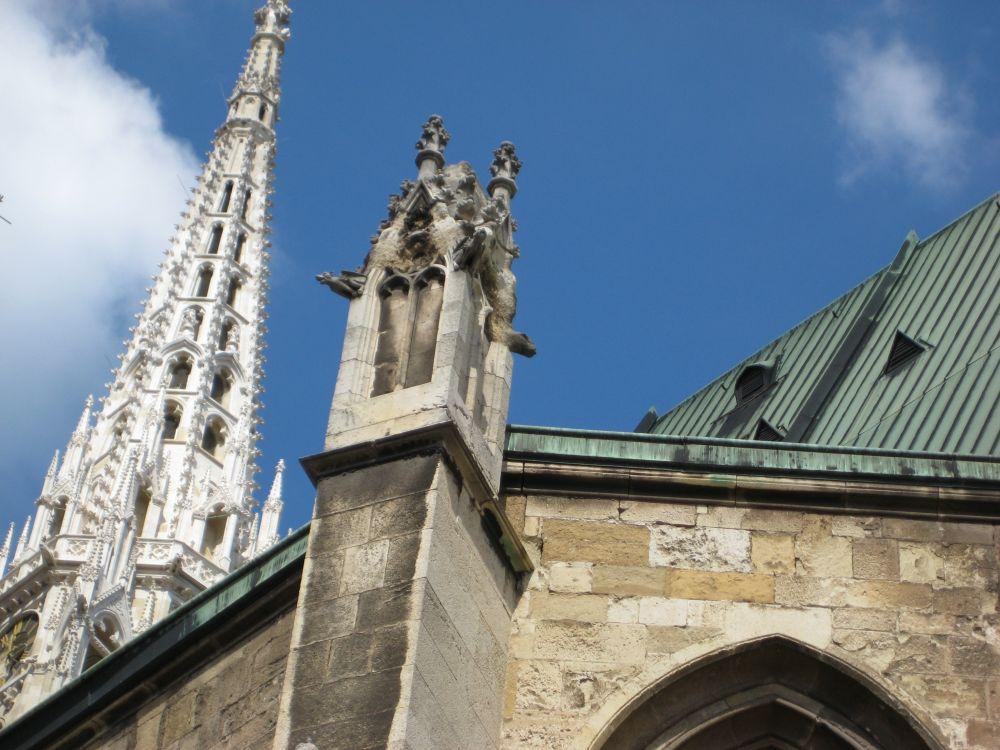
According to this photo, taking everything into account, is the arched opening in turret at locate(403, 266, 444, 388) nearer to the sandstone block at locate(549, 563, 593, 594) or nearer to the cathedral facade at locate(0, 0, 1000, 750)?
the cathedral facade at locate(0, 0, 1000, 750)

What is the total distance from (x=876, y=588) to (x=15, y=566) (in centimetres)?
5211

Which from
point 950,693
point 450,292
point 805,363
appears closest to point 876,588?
point 950,693

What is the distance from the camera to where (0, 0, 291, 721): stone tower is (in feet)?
179

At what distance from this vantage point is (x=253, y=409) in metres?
62.8

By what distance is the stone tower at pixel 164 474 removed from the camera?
54.7 m

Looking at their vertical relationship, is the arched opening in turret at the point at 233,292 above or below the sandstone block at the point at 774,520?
above

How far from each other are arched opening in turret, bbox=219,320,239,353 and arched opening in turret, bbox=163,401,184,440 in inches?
130

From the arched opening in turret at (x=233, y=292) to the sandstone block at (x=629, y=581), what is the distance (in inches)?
2256

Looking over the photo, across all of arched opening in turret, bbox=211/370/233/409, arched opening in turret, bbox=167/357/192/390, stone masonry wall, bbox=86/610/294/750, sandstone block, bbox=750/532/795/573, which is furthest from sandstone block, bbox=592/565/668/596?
arched opening in turret, bbox=167/357/192/390

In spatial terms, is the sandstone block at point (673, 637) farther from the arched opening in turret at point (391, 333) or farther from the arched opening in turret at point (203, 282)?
the arched opening in turret at point (203, 282)

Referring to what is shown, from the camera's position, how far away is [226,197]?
70500mm

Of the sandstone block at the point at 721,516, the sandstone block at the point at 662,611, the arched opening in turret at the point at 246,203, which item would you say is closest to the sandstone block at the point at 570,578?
the sandstone block at the point at 662,611

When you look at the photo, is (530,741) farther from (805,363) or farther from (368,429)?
(805,363)

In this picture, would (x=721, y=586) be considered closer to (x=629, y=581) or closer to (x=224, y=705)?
(x=629, y=581)
